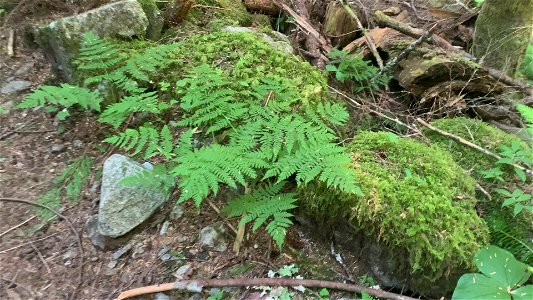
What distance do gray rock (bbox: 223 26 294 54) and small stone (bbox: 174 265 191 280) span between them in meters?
2.25

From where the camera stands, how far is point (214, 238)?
2861 millimetres

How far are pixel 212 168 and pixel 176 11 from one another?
2.41 m

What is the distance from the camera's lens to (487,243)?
2543 mm

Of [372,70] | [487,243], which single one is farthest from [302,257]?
[372,70]

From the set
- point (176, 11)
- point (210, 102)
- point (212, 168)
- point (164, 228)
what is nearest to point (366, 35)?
point (176, 11)

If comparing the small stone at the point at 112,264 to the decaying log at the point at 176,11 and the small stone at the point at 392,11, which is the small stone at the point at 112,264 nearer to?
the decaying log at the point at 176,11

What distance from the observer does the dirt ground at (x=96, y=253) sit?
2709 mm

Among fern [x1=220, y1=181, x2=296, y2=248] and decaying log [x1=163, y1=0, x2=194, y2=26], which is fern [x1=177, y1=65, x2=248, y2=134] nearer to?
fern [x1=220, y1=181, x2=296, y2=248]

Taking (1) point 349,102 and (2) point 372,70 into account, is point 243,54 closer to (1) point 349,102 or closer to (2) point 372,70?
(1) point 349,102

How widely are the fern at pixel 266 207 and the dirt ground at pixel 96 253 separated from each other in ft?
0.84

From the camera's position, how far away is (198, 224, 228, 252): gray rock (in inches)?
111

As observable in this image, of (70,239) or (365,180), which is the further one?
(70,239)

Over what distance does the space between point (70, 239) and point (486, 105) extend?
3882mm

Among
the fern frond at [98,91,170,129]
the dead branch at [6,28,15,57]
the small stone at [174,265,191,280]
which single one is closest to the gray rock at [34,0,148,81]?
the dead branch at [6,28,15,57]
